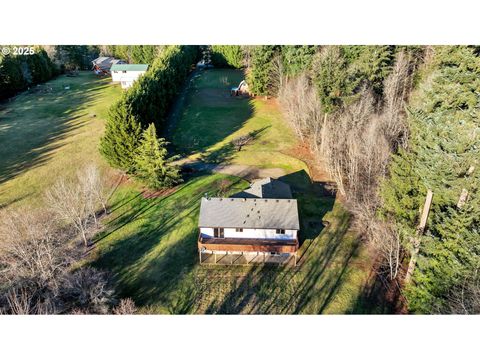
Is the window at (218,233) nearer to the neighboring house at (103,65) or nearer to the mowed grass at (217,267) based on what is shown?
the mowed grass at (217,267)

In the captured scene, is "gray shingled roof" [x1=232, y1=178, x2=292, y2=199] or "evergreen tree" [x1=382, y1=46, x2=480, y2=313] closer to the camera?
"evergreen tree" [x1=382, y1=46, x2=480, y2=313]

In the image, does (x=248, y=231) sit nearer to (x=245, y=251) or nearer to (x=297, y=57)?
(x=245, y=251)

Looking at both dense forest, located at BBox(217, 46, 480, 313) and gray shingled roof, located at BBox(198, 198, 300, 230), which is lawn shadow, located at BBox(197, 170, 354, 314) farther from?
gray shingled roof, located at BBox(198, 198, 300, 230)

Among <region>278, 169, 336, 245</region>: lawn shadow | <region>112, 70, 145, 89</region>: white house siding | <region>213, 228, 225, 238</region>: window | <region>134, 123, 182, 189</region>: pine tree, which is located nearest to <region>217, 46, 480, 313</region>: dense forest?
<region>278, 169, 336, 245</region>: lawn shadow

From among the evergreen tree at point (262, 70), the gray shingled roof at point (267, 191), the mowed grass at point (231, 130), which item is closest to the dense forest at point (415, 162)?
the gray shingled roof at point (267, 191)

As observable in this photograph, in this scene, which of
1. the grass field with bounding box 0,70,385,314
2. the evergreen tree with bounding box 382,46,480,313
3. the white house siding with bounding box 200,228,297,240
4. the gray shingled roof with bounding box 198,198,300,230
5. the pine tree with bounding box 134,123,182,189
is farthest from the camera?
the pine tree with bounding box 134,123,182,189

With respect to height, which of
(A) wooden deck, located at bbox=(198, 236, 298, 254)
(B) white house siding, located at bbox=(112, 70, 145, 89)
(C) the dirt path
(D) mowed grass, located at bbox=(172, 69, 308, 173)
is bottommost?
(A) wooden deck, located at bbox=(198, 236, 298, 254)
